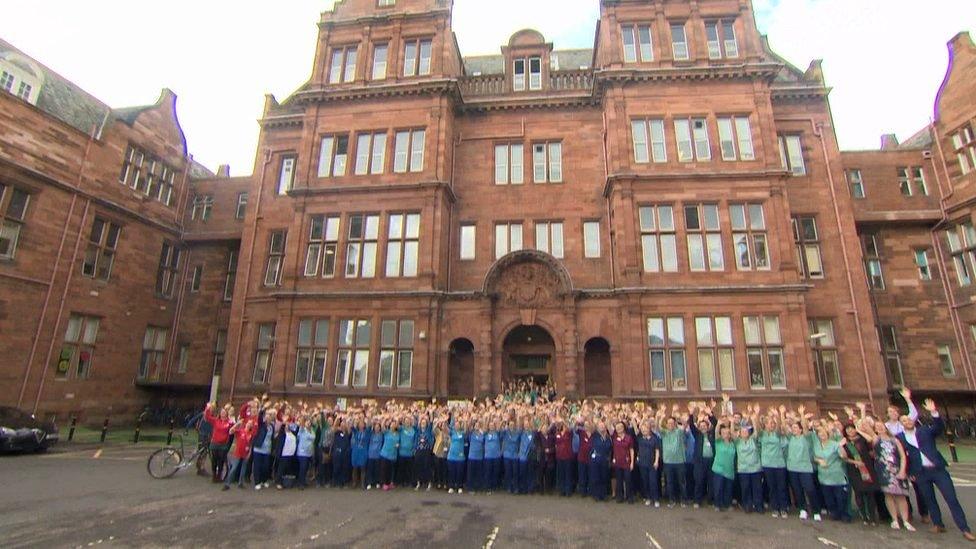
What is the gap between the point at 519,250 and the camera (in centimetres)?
2123

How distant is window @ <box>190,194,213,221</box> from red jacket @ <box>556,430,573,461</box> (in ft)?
92.0

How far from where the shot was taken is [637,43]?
23.6m

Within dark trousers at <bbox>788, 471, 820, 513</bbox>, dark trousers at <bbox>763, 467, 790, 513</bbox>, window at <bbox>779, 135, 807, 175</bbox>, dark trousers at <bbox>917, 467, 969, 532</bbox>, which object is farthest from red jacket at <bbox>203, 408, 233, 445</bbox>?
window at <bbox>779, 135, 807, 175</bbox>

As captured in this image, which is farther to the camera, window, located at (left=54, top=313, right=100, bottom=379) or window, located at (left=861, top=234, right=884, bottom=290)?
window, located at (left=861, top=234, right=884, bottom=290)

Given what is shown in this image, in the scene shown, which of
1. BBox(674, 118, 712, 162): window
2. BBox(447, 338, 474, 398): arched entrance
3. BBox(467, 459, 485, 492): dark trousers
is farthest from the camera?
BBox(674, 118, 712, 162): window

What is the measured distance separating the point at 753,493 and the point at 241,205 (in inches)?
1209

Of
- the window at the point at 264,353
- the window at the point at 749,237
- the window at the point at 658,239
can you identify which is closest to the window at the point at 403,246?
the window at the point at 264,353

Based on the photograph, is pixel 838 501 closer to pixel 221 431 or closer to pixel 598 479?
pixel 598 479

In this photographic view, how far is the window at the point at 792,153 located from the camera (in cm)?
2386

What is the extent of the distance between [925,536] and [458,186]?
20.6 metres

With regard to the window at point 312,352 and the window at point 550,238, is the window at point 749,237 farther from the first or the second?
the window at point 312,352

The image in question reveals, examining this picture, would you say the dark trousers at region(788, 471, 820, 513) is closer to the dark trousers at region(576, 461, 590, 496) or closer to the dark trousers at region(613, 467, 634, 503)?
the dark trousers at region(613, 467, 634, 503)

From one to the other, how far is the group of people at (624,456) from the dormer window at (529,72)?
18.4 metres

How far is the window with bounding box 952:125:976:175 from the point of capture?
23.5m
